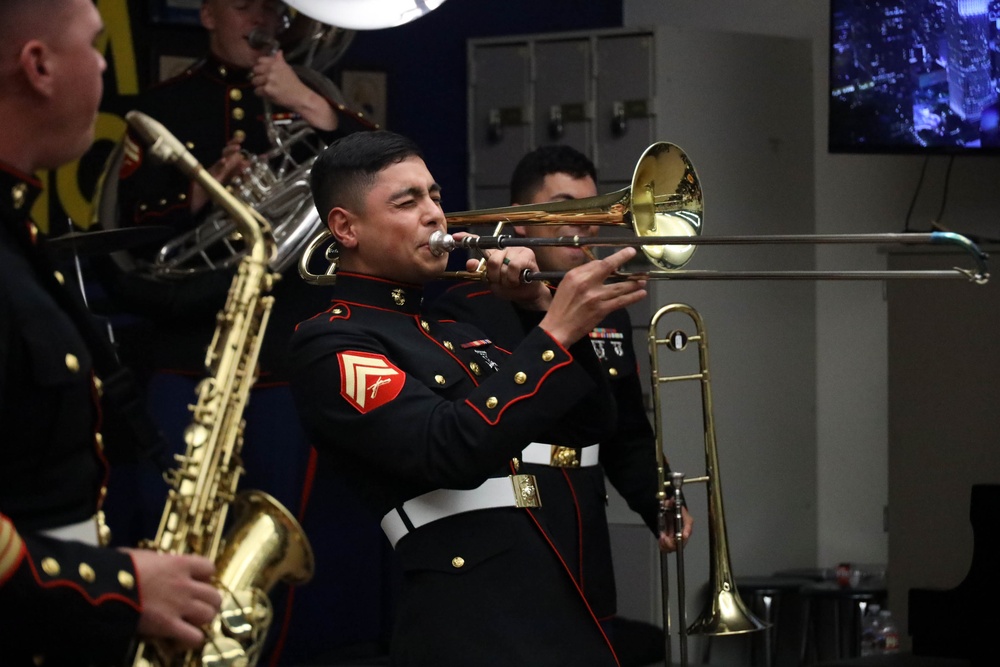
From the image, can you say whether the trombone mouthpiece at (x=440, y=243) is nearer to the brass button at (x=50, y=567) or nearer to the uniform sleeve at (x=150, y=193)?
the brass button at (x=50, y=567)

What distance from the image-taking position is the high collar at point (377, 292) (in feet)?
8.04

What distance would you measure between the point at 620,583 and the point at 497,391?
2.83 metres

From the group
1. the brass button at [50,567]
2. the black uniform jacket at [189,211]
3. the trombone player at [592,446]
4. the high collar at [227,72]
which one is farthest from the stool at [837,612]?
the brass button at [50,567]

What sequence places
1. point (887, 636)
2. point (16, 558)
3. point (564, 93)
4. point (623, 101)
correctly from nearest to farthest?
point (16, 558), point (887, 636), point (623, 101), point (564, 93)

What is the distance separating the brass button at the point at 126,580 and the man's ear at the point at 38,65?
0.53m

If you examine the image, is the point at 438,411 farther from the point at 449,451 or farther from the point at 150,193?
the point at 150,193

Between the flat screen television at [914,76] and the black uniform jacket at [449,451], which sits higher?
the flat screen television at [914,76]

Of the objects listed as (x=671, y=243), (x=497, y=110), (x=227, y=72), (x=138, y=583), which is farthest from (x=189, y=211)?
(x=138, y=583)

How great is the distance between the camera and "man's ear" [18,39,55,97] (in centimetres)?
163

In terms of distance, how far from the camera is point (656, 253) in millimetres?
2602

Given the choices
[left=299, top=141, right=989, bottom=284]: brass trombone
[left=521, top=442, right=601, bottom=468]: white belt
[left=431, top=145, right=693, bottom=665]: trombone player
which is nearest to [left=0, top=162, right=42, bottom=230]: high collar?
[left=299, top=141, right=989, bottom=284]: brass trombone

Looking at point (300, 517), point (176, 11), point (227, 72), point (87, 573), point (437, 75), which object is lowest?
point (300, 517)

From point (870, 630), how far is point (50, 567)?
11.1 feet

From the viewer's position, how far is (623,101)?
500 centimetres
